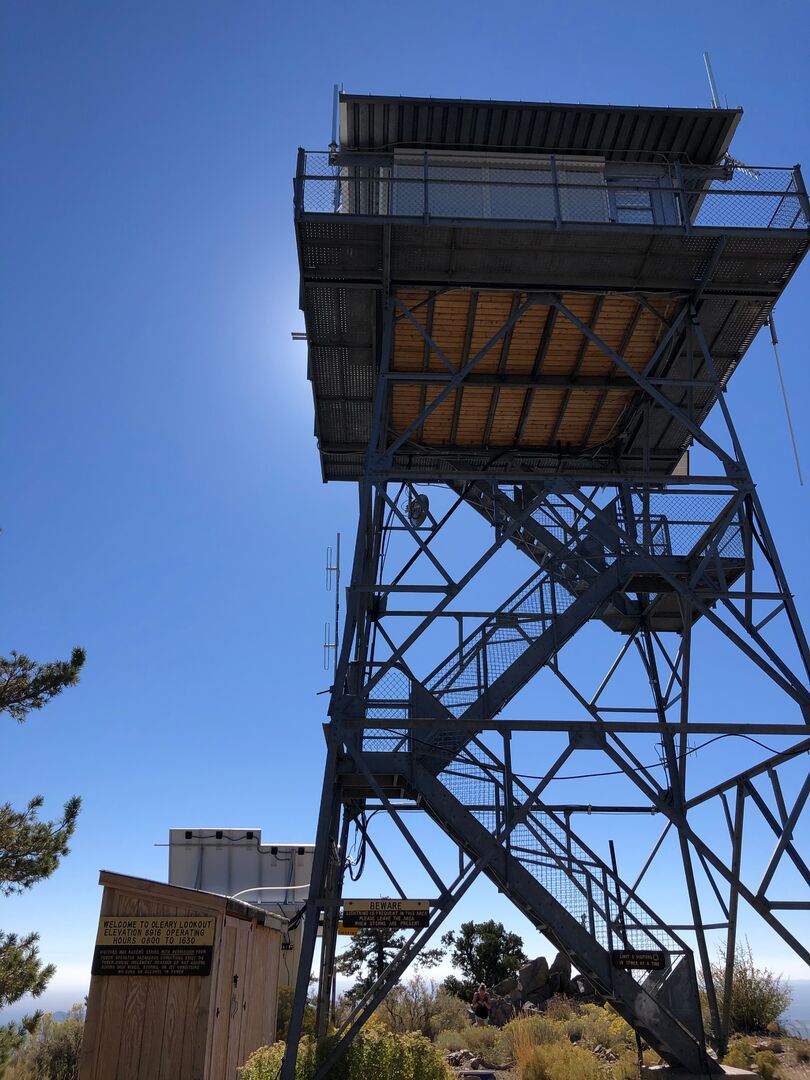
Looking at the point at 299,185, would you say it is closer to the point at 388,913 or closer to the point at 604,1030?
the point at 388,913

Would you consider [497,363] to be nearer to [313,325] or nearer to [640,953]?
[313,325]

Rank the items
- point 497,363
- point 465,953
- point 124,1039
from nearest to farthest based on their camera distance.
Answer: point 124,1039, point 497,363, point 465,953

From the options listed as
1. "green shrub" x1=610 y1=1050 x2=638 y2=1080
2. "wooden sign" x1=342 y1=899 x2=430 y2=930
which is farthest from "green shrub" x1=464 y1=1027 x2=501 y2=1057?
"wooden sign" x1=342 y1=899 x2=430 y2=930

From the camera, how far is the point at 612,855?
14.9 metres

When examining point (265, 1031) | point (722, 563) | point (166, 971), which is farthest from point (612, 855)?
point (166, 971)

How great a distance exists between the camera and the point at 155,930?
10688 mm

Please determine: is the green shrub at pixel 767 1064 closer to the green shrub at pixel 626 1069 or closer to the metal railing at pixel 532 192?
the green shrub at pixel 626 1069

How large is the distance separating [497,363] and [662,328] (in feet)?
9.97

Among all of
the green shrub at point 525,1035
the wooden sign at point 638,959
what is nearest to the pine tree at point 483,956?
the green shrub at point 525,1035

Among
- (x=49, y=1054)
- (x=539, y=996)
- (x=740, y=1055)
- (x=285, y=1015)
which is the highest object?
(x=539, y=996)

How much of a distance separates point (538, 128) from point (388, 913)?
1313 centimetres

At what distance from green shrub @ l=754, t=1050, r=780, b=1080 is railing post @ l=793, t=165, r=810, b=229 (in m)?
13.8

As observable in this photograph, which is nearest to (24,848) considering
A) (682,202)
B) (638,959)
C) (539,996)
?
(638,959)

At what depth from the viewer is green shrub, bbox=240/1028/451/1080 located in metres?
10.5
